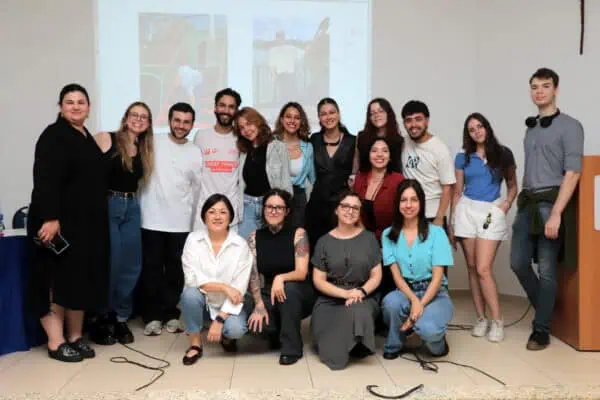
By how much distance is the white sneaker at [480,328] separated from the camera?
130 inches

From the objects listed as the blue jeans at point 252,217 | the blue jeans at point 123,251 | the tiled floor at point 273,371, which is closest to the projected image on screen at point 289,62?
the blue jeans at point 252,217

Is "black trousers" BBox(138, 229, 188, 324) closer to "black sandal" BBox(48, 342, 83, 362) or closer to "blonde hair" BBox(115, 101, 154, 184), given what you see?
"blonde hair" BBox(115, 101, 154, 184)

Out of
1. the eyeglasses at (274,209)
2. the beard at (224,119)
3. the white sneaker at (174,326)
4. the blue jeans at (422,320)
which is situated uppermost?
the beard at (224,119)

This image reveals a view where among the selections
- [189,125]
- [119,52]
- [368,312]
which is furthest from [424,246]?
[119,52]

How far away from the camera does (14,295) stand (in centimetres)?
296

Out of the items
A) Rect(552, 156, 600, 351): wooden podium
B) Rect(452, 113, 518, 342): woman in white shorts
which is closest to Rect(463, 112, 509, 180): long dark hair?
Rect(452, 113, 518, 342): woman in white shorts

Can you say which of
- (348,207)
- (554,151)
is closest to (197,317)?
(348,207)

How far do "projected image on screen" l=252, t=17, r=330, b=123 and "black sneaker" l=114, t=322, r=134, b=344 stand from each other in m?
2.08

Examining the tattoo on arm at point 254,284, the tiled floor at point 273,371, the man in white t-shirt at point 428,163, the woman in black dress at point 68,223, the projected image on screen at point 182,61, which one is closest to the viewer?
the tiled floor at point 273,371

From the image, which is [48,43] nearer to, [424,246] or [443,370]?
[424,246]

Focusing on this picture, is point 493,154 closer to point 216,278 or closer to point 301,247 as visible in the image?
point 301,247

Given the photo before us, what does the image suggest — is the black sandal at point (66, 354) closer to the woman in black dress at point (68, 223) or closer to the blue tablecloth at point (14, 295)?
the woman in black dress at point (68, 223)

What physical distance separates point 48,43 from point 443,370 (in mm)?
3853

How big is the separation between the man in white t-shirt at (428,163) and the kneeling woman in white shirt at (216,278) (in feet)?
3.75
